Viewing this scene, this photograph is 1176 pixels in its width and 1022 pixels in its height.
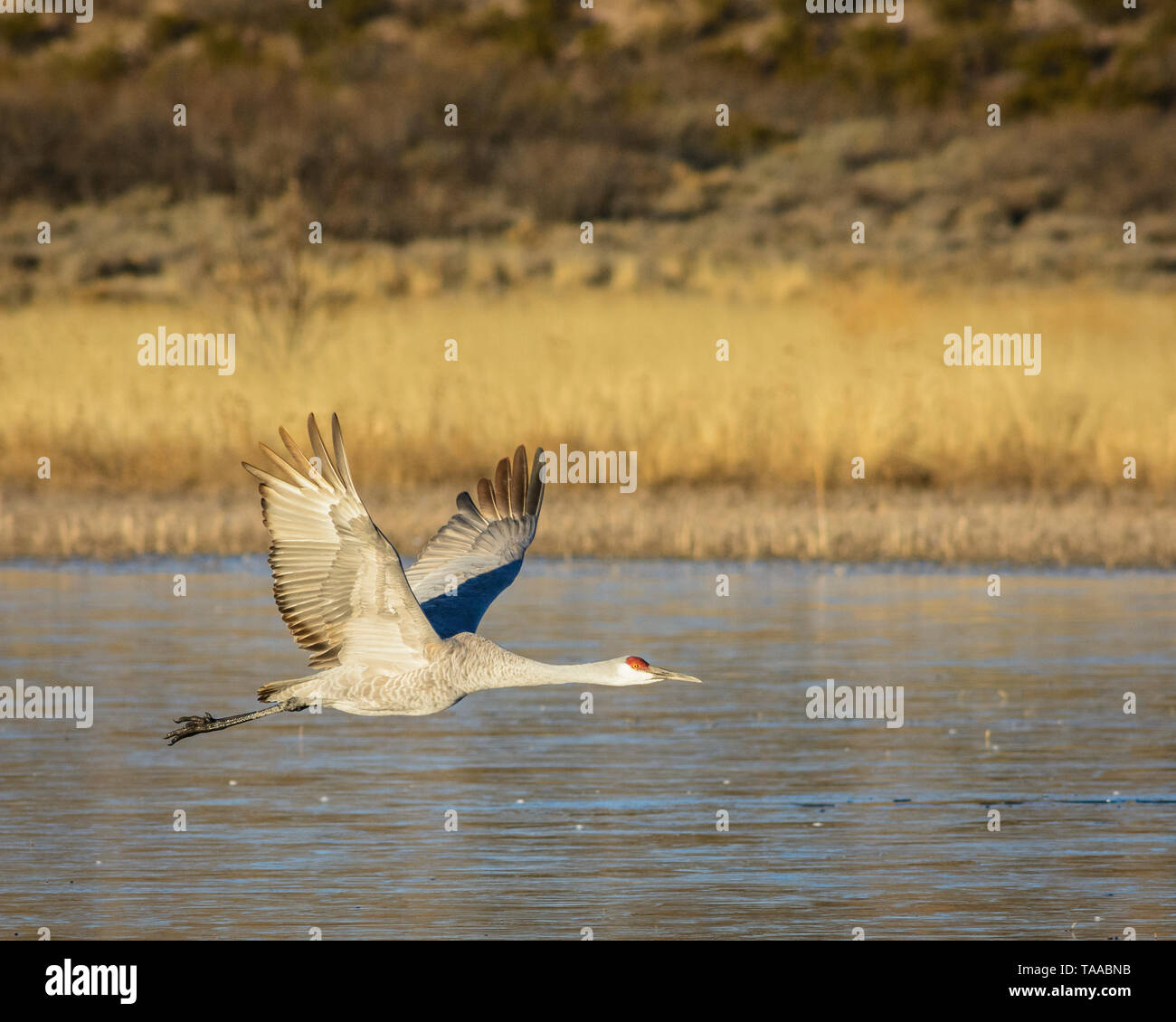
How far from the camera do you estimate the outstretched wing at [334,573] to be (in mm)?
9062

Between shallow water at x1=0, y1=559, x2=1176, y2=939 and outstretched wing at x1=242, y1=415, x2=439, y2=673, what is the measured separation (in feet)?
2.73

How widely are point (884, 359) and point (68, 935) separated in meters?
14.1

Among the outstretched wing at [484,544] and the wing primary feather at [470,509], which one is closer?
the outstretched wing at [484,544]

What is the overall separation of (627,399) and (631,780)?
9.46 metres

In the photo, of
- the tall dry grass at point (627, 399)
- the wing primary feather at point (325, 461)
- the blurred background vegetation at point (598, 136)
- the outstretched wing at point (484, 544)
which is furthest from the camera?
the blurred background vegetation at point (598, 136)

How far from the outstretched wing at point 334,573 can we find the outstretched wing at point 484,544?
870 mm

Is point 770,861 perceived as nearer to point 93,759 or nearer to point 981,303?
point 93,759

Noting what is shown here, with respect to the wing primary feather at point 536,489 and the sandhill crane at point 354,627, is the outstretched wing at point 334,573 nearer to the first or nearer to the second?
the sandhill crane at point 354,627

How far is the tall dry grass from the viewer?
64.4ft

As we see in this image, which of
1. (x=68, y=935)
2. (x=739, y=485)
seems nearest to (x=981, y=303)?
(x=739, y=485)

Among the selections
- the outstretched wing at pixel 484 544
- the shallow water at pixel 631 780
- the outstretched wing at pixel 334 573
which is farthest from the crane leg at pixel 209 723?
the outstretched wing at pixel 484 544

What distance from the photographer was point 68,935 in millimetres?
8609

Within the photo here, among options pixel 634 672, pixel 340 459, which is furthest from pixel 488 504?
pixel 340 459

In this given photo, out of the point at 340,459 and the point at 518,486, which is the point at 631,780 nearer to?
the point at 518,486
